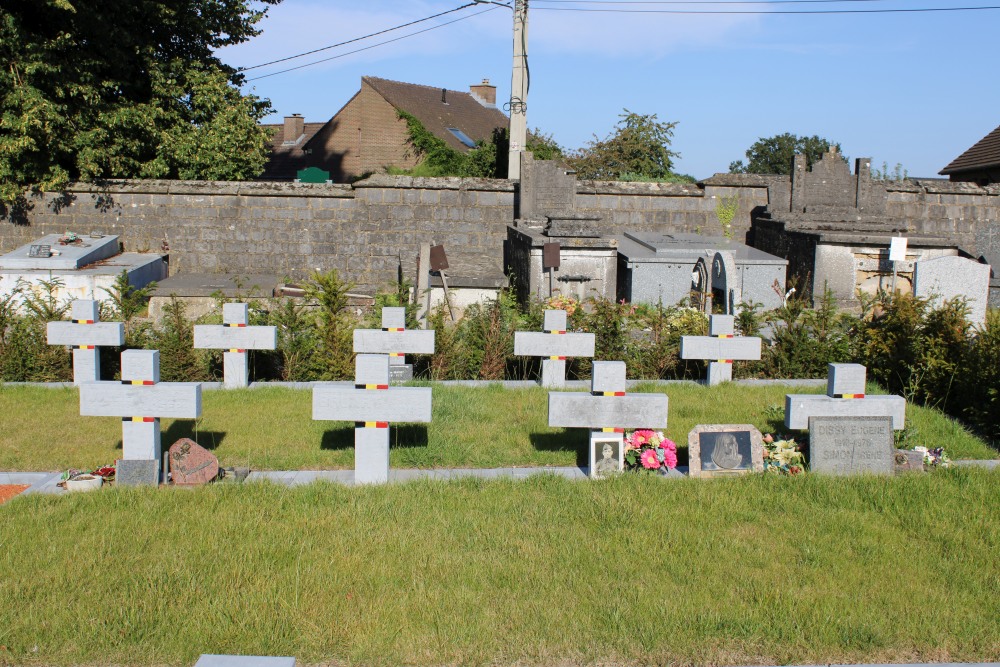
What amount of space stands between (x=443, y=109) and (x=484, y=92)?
21.2ft

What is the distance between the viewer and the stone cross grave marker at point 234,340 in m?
9.64

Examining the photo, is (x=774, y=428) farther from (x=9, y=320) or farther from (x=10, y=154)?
(x=10, y=154)

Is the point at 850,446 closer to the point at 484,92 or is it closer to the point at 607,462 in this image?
the point at 607,462

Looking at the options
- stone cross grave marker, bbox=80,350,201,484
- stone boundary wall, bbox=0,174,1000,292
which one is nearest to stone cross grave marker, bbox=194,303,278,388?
stone cross grave marker, bbox=80,350,201,484

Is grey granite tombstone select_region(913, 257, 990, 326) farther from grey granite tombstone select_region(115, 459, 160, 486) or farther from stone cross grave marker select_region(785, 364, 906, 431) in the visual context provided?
grey granite tombstone select_region(115, 459, 160, 486)

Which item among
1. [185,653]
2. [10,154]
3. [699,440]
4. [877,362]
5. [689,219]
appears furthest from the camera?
[689,219]

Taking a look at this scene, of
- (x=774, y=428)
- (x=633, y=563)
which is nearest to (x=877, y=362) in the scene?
(x=774, y=428)

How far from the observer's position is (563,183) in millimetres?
16312

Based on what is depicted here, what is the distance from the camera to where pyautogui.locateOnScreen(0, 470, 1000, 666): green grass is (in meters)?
4.41

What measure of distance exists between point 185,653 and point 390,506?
2.02m

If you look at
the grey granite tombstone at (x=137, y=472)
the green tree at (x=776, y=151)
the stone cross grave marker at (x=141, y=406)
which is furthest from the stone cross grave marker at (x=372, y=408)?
the green tree at (x=776, y=151)

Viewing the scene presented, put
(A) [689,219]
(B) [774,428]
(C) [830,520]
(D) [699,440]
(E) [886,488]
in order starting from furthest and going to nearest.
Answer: (A) [689,219] < (B) [774,428] < (D) [699,440] < (E) [886,488] < (C) [830,520]

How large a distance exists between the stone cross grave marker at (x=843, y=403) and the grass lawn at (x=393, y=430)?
2.29ft

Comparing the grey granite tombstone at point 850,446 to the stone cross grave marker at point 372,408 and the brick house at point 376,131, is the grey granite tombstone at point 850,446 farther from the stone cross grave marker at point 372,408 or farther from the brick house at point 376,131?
the brick house at point 376,131
